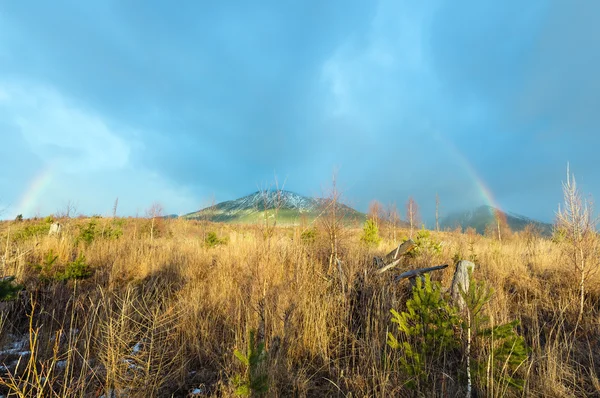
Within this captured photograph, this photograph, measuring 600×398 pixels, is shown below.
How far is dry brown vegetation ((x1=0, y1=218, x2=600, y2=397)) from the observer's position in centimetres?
238

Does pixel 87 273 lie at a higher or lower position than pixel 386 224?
lower

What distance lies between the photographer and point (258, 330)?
3.03m

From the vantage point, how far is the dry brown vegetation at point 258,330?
2.38 meters

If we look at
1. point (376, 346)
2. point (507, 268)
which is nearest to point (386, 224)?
point (507, 268)

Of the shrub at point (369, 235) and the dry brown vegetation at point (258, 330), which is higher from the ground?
the shrub at point (369, 235)

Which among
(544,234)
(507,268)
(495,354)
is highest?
(544,234)

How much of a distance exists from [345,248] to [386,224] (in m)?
20.5

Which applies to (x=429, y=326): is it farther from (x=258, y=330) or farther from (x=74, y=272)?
(x=74, y=272)

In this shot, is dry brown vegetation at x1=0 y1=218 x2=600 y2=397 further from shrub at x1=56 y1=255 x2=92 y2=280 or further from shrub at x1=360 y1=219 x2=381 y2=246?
shrub at x1=360 y1=219 x2=381 y2=246

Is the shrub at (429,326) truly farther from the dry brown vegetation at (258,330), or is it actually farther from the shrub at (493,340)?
the shrub at (493,340)

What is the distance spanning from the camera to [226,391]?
2.17 metres

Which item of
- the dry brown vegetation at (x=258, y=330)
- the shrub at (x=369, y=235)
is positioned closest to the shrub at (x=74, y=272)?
the dry brown vegetation at (x=258, y=330)

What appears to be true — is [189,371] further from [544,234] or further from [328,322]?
[544,234]

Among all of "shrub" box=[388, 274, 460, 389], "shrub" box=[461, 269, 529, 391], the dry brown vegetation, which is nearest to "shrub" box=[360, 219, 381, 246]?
the dry brown vegetation
